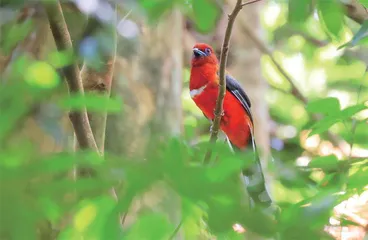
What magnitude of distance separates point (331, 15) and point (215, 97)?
1.16 m

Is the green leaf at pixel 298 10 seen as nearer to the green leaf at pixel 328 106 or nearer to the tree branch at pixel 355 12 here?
the green leaf at pixel 328 106

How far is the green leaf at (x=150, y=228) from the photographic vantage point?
0.66 m

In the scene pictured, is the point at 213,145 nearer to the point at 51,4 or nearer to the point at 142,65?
the point at 51,4

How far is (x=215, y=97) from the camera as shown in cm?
213

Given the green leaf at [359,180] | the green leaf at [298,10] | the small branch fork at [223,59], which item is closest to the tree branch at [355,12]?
the small branch fork at [223,59]

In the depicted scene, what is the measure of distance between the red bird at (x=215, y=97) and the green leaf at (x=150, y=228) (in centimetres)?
146

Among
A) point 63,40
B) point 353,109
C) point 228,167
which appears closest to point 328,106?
point 353,109

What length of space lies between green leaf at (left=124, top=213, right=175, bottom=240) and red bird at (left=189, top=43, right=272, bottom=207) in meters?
1.46

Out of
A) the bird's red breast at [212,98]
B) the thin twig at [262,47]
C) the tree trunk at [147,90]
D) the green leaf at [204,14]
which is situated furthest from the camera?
the thin twig at [262,47]

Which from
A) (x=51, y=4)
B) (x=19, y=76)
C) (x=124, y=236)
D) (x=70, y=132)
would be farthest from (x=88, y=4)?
(x=124, y=236)

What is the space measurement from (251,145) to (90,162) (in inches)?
66.6

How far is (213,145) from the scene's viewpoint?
72 cm

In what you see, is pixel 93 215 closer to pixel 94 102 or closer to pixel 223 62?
pixel 94 102

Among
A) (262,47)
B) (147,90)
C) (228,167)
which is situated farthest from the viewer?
(262,47)
